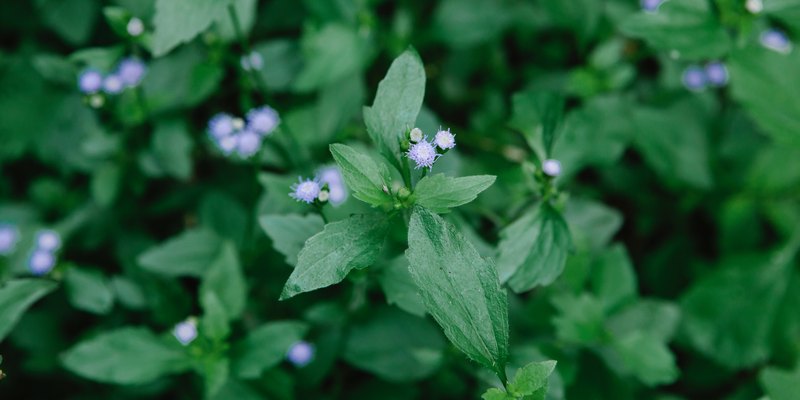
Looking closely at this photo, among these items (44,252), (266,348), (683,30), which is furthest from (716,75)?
(44,252)

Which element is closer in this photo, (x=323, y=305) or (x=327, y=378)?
(x=323, y=305)

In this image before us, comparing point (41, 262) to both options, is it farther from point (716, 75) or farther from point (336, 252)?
point (716, 75)

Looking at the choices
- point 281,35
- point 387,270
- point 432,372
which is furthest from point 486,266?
point 281,35

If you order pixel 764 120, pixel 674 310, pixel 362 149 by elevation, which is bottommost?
pixel 674 310

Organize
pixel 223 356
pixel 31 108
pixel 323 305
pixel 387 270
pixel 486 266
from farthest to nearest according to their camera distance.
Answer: pixel 31 108 < pixel 323 305 < pixel 223 356 < pixel 387 270 < pixel 486 266

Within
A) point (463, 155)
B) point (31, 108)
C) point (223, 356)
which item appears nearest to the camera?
point (223, 356)

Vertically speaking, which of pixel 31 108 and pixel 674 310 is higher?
pixel 31 108

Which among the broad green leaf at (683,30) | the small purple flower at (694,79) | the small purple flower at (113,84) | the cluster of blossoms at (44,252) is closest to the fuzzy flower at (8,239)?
the cluster of blossoms at (44,252)

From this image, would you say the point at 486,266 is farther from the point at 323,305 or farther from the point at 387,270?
the point at 323,305

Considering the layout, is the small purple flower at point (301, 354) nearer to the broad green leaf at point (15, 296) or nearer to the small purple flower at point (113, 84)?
the broad green leaf at point (15, 296)
